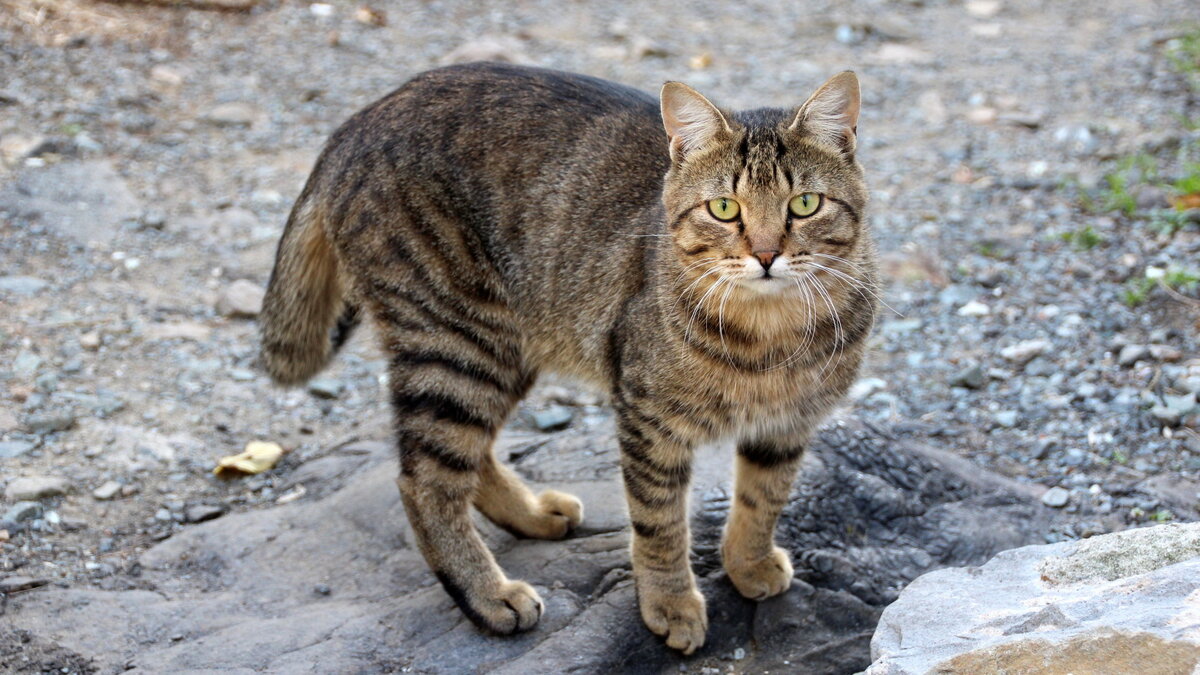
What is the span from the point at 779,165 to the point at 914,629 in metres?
1.33

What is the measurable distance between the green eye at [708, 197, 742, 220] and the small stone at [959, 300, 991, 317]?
2.86 metres

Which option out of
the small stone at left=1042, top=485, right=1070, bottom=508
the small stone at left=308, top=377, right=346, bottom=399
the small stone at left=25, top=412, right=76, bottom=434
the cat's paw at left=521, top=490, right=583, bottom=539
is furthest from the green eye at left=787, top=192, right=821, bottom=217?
the small stone at left=25, top=412, right=76, bottom=434

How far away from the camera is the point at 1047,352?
5.37 meters

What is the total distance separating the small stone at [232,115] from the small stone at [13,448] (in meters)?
3.40

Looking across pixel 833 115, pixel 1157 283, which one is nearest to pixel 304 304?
pixel 833 115

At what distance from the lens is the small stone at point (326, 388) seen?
550 centimetres

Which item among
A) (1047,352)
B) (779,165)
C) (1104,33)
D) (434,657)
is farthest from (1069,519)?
(1104,33)

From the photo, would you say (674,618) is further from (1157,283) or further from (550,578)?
(1157,283)

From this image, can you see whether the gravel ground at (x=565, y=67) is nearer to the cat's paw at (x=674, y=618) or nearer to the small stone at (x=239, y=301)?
the small stone at (x=239, y=301)

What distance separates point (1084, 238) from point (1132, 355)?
3.96 ft

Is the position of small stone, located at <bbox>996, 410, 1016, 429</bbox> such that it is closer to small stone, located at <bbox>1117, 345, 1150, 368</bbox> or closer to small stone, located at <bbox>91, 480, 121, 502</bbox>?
small stone, located at <bbox>1117, 345, 1150, 368</bbox>

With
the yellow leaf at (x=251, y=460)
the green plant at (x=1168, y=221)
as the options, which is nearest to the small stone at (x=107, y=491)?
the yellow leaf at (x=251, y=460)

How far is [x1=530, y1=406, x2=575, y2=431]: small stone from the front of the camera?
5.34 meters

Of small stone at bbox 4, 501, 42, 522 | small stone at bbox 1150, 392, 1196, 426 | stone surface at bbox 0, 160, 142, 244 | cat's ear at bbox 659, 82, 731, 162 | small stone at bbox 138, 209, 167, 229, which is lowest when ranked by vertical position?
small stone at bbox 4, 501, 42, 522
